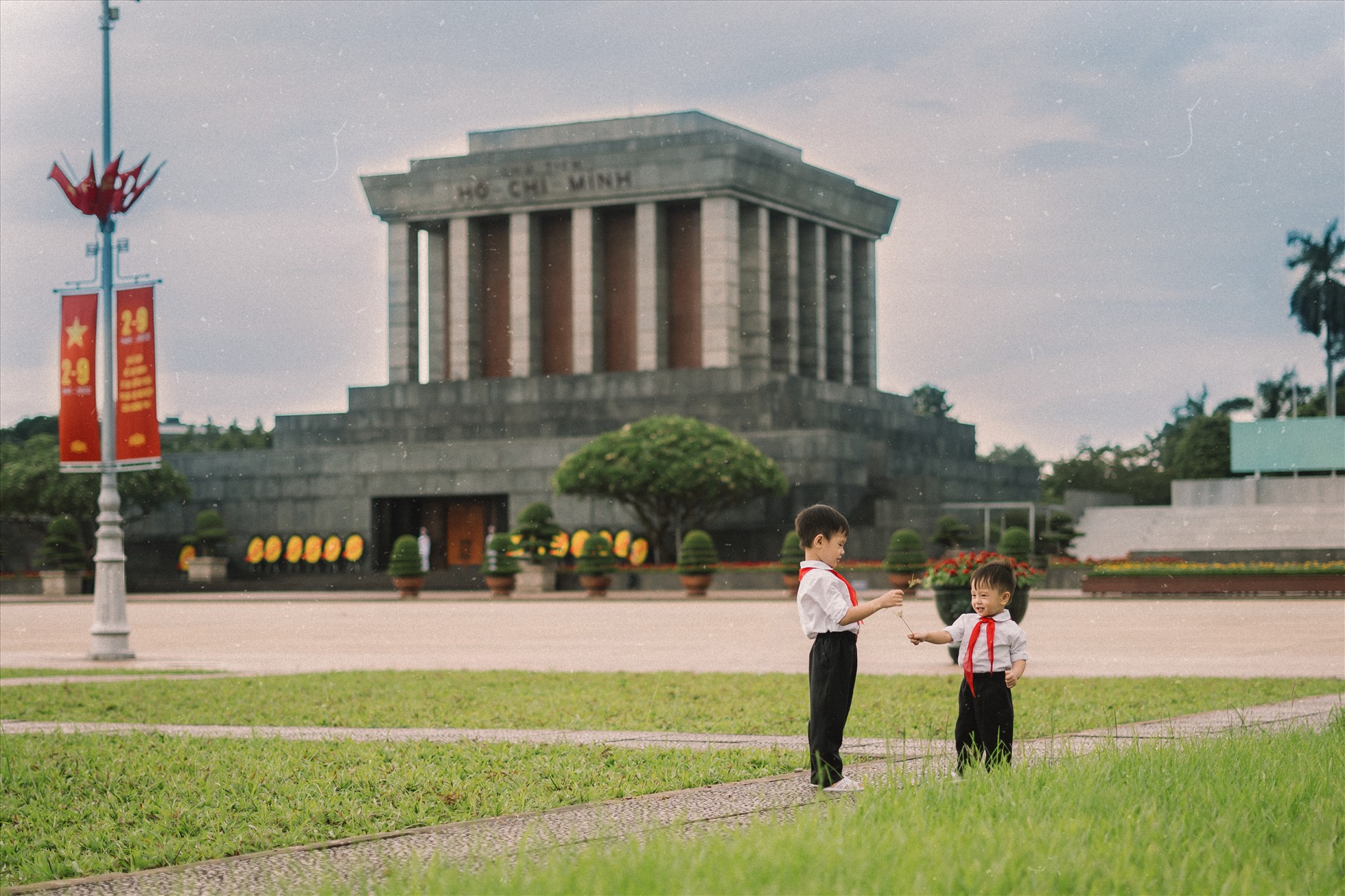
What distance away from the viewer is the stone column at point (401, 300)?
68.8m

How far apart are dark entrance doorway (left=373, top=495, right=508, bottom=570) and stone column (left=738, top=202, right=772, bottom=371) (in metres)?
11.7

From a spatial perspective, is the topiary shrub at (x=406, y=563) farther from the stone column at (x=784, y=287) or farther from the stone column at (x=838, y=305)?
the stone column at (x=838, y=305)

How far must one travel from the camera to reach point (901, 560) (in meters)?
41.3

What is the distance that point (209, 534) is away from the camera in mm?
58219

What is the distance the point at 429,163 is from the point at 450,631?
140 ft

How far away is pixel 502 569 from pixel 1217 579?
19898mm

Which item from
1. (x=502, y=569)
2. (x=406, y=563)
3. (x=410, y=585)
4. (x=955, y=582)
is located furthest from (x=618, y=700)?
(x=410, y=585)

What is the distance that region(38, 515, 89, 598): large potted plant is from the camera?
5347cm

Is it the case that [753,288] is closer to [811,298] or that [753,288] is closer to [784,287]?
[784,287]

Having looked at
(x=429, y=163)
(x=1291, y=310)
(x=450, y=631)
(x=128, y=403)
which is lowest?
(x=450, y=631)

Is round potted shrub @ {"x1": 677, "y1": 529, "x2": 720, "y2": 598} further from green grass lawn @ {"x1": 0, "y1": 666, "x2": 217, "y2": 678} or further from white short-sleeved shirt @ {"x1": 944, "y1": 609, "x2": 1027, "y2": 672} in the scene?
white short-sleeved shirt @ {"x1": 944, "y1": 609, "x2": 1027, "y2": 672}

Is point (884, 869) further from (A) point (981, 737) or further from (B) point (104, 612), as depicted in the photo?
(B) point (104, 612)

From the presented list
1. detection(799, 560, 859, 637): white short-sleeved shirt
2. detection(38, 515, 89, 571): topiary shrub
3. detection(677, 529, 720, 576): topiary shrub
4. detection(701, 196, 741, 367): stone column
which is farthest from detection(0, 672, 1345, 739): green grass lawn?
detection(701, 196, 741, 367): stone column

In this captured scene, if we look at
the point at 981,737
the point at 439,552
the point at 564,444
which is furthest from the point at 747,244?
the point at 981,737
